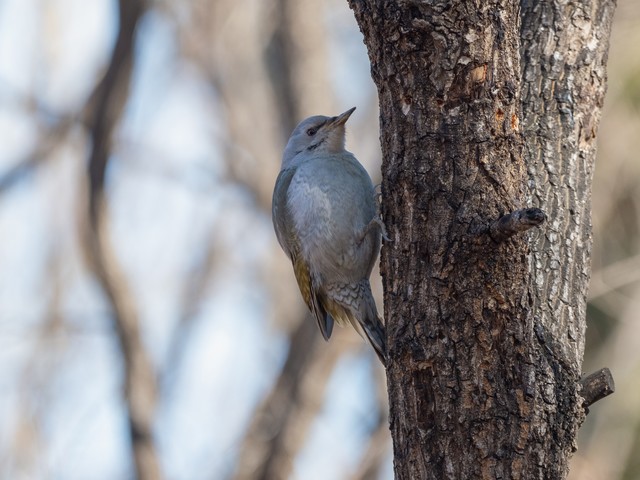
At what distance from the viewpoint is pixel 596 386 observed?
295cm

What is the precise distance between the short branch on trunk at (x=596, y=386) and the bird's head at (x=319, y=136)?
2.31 m

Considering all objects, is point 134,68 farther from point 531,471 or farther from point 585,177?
point 531,471

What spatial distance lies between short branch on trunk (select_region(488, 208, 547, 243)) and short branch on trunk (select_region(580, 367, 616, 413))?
62 centimetres

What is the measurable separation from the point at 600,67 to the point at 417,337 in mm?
1622

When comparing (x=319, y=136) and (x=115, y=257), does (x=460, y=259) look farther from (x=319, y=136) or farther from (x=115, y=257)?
(x=115, y=257)

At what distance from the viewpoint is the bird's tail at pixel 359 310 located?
4.66m

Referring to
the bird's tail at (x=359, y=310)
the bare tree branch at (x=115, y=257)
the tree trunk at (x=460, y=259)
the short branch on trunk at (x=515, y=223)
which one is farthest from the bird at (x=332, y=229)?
the short branch on trunk at (x=515, y=223)

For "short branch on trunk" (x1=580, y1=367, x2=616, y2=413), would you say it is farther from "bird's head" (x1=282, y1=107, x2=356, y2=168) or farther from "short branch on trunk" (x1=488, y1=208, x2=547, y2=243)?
"bird's head" (x1=282, y1=107, x2=356, y2=168)

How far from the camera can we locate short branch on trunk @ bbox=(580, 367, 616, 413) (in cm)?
295

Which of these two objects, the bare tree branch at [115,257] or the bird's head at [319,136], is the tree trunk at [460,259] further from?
the bare tree branch at [115,257]

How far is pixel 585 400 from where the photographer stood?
2.94 m

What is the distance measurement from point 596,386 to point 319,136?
8.38 ft

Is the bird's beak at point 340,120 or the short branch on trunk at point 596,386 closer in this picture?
the short branch on trunk at point 596,386

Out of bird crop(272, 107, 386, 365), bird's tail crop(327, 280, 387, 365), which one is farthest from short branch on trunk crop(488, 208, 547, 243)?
bird's tail crop(327, 280, 387, 365)
